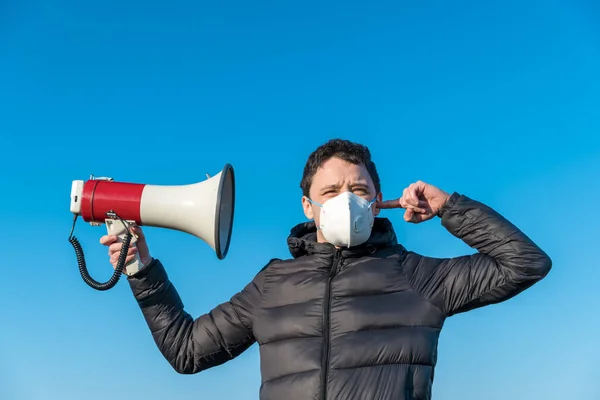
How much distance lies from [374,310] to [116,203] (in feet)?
7.01

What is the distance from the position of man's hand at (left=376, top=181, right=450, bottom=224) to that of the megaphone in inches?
53.6

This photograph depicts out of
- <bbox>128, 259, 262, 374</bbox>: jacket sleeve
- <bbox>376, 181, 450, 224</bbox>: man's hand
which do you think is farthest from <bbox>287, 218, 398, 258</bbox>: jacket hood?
<bbox>128, 259, 262, 374</bbox>: jacket sleeve

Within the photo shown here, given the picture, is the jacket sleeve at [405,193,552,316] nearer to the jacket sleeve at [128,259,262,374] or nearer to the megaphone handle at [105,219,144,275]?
the jacket sleeve at [128,259,262,374]

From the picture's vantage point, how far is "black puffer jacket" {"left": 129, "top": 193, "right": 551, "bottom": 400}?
3754 millimetres

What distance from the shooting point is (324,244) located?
171 inches

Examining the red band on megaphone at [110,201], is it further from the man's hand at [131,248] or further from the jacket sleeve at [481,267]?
the jacket sleeve at [481,267]

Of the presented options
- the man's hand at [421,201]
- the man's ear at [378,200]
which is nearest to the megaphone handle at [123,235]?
the man's ear at [378,200]

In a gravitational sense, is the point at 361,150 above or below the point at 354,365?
above

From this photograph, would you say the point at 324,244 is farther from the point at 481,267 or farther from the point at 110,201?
the point at 110,201

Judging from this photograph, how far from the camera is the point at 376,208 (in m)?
4.59

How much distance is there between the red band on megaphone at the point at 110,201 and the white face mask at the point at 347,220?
57.9 inches

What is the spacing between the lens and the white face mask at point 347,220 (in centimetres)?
418

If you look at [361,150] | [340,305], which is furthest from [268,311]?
[361,150]

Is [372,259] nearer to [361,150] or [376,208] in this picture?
[376,208]
